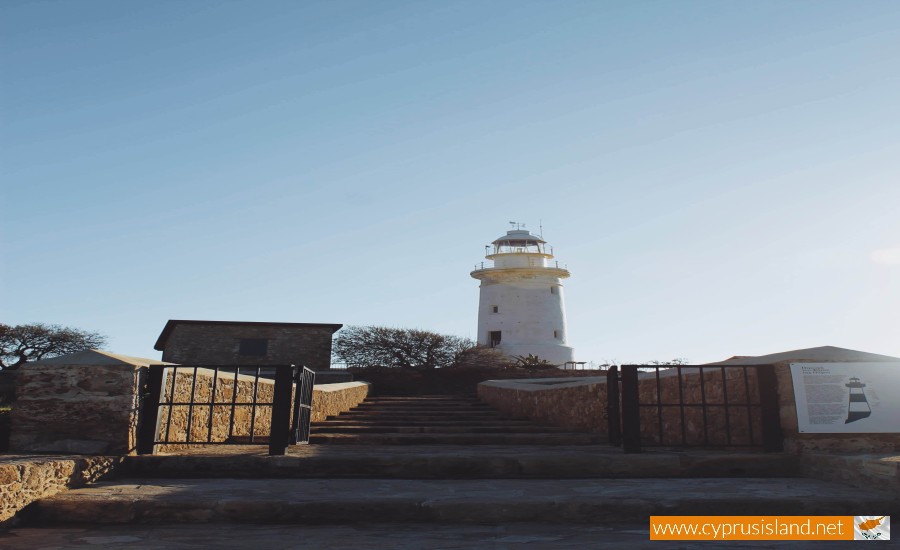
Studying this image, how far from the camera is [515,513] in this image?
3.93 metres

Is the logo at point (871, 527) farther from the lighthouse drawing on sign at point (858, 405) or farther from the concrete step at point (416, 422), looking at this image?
the concrete step at point (416, 422)

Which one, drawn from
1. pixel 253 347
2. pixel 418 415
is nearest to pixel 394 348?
pixel 253 347

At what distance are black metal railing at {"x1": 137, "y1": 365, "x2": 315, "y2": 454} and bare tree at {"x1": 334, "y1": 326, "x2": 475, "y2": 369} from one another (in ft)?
66.4

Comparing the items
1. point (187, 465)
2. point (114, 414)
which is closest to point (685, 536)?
point (187, 465)

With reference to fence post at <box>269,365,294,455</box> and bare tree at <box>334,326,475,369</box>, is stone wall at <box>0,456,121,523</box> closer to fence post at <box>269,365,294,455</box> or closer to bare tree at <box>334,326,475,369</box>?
fence post at <box>269,365,294,455</box>

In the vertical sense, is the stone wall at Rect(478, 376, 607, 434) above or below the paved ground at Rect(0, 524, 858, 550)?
above

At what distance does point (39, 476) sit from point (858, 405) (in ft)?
21.3

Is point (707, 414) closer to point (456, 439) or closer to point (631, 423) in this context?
point (631, 423)

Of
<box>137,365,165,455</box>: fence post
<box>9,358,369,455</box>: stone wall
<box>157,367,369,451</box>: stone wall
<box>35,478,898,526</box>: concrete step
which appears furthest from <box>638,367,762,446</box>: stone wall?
<box>9,358,369,455</box>: stone wall

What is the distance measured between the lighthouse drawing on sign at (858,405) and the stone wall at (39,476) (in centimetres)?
636

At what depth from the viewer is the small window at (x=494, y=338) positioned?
33000 mm

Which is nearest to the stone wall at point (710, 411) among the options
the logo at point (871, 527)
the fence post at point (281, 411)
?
the logo at point (871, 527)

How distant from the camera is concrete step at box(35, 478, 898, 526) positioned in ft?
12.7

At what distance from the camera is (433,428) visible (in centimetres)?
954
